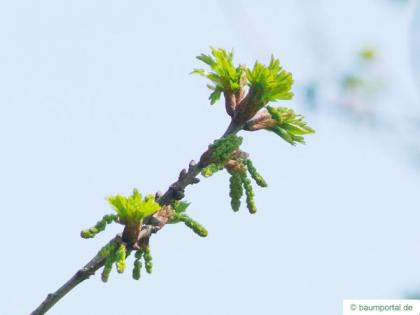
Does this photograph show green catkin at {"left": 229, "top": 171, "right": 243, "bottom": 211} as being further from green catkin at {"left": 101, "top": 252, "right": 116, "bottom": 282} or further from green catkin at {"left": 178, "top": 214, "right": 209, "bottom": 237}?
green catkin at {"left": 101, "top": 252, "right": 116, "bottom": 282}

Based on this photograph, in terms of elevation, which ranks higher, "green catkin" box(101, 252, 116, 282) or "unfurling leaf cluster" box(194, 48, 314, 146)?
"unfurling leaf cluster" box(194, 48, 314, 146)

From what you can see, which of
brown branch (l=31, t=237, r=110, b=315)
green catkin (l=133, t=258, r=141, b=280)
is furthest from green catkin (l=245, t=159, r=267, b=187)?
brown branch (l=31, t=237, r=110, b=315)

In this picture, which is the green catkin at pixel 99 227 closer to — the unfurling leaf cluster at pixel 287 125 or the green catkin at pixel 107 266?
the green catkin at pixel 107 266

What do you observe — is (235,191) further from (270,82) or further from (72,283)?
(72,283)

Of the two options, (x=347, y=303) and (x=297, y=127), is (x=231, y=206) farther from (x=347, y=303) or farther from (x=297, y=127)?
(x=347, y=303)

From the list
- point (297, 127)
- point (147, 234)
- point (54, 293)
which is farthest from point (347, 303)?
point (54, 293)

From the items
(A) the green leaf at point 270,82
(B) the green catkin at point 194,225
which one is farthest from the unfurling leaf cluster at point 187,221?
(A) the green leaf at point 270,82

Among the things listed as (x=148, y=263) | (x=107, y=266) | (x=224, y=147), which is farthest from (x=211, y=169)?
(x=107, y=266)
